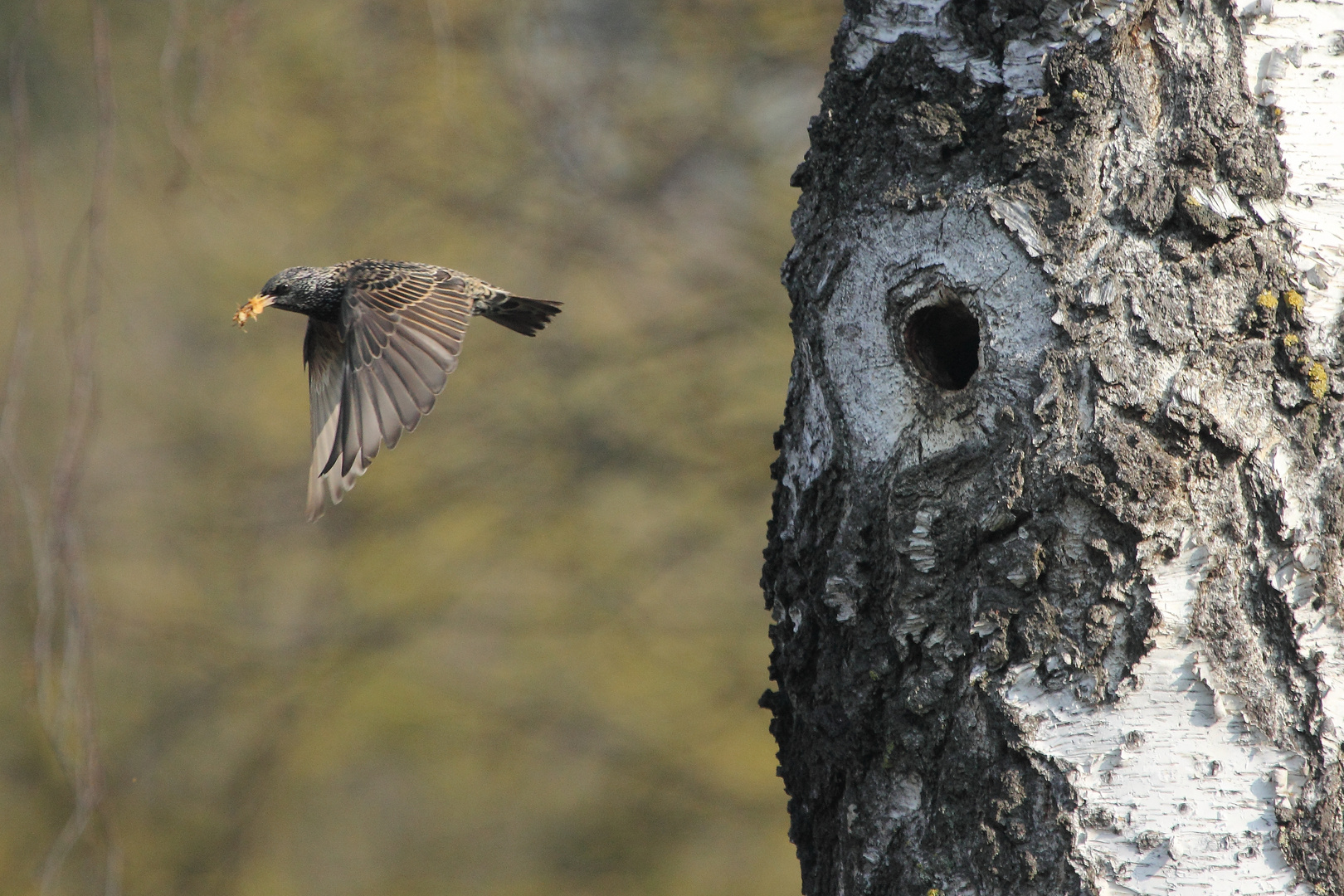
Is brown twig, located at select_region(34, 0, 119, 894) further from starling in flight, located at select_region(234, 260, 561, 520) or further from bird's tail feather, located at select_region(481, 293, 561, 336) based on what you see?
bird's tail feather, located at select_region(481, 293, 561, 336)

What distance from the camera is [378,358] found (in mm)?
3041

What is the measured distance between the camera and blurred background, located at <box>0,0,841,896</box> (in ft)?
19.9

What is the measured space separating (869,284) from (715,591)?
4759 millimetres

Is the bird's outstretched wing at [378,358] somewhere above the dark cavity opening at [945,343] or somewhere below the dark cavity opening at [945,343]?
above

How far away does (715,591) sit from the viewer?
6.29m

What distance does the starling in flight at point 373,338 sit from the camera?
2852mm

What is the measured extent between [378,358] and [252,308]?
1.68 ft

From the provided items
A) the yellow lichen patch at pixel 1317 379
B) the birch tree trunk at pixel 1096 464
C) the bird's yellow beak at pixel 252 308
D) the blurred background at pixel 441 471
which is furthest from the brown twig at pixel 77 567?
the blurred background at pixel 441 471

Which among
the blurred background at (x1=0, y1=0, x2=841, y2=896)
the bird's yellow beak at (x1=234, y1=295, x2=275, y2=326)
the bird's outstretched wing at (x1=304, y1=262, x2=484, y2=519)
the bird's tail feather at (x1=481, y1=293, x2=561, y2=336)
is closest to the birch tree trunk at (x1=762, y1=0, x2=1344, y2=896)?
the bird's outstretched wing at (x1=304, y1=262, x2=484, y2=519)

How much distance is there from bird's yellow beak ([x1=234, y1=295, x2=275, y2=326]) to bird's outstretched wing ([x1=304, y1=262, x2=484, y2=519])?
24 centimetres

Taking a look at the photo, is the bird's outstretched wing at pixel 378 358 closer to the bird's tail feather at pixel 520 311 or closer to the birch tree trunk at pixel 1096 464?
the bird's tail feather at pixel 520 311

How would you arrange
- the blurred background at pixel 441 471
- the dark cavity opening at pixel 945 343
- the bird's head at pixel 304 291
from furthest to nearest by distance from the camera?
the blurred background at pixel 441 471 → the bird's head at pixel 304 291 → the dark cavity opening at pixel 945 343

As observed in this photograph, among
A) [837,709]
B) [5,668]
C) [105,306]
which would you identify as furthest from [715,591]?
[837,709]

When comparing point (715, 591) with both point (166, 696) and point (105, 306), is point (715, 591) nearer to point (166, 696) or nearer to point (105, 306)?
point (166, 696)
